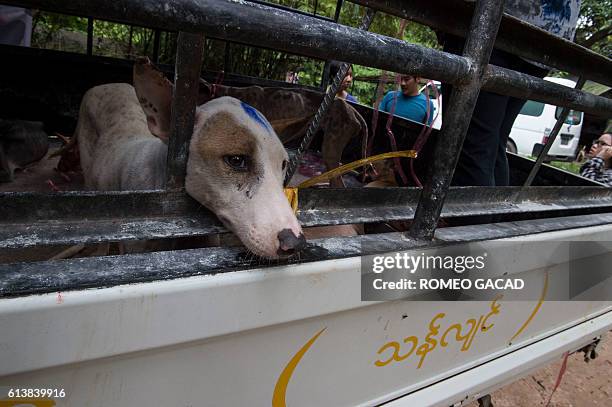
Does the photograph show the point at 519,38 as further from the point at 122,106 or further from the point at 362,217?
the point at 122,106

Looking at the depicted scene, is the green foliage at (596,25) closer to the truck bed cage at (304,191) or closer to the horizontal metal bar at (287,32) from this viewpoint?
the truck bed cage at (304,191)

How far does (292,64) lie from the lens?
5086mm

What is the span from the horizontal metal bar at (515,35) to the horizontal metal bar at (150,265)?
0.69 metres

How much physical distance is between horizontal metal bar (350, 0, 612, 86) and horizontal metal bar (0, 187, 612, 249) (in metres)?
0.56

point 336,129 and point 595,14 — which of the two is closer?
point 336,129

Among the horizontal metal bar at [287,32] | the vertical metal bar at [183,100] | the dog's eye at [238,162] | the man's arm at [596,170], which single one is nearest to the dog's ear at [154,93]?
the dog's eye at [238,162]

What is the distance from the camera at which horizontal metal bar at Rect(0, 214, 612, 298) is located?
0.88 metres

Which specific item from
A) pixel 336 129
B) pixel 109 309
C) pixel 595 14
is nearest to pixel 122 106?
pixel 336 129

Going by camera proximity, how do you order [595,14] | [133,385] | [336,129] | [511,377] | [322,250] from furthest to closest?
[595,14] → [336,129] → [511,377] → [322,250] → [133,385]

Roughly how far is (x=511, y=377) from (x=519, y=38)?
1452mm

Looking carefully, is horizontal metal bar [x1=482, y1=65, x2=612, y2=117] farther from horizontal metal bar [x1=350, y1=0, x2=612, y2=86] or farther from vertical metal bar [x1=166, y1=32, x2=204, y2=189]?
vertical metal bar [x1=166, y1=32, x2=204, y2=189]

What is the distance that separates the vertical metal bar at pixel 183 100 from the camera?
1.03 m

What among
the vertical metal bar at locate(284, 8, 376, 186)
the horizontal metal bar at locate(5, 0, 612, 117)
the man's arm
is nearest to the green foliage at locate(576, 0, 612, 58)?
the man's arm

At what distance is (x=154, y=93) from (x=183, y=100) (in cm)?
43
